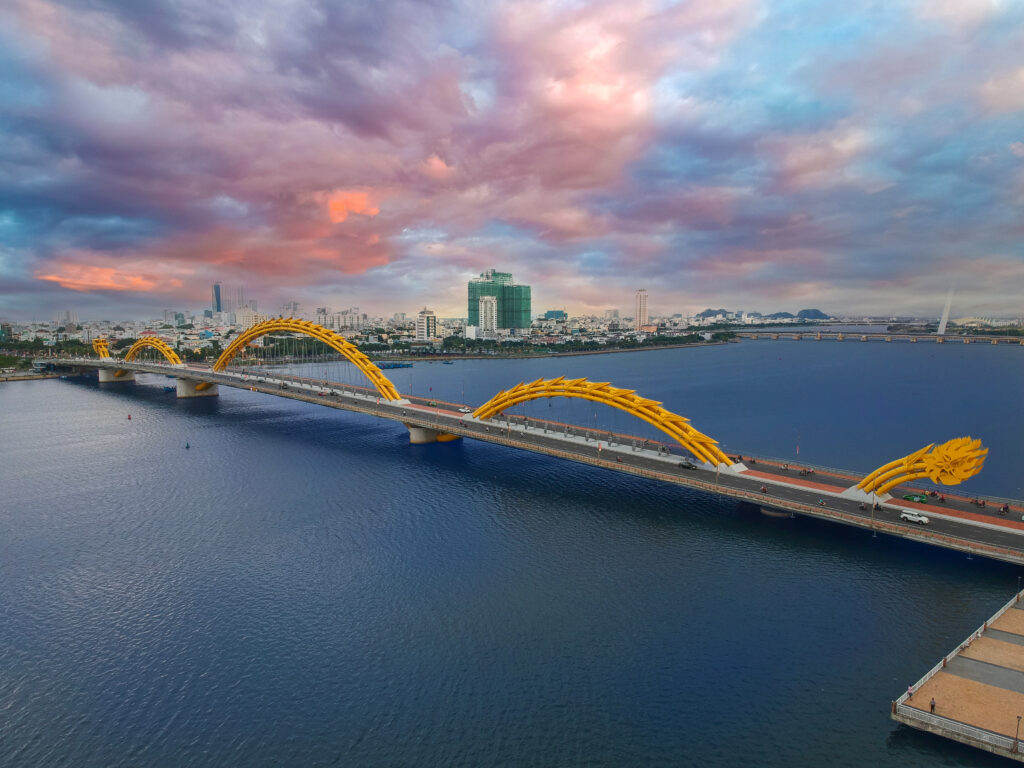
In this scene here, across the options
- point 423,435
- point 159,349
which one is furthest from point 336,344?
point 159,349

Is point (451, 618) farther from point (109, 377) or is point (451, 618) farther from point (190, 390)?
point (109, 377)

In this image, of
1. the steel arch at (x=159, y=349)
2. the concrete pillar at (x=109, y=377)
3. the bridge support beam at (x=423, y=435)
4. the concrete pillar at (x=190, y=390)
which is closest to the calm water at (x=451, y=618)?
the bridge support beam at (x=423, y=435)

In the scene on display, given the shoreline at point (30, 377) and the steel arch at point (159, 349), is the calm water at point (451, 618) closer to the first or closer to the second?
the steel arch at point (159, 349)

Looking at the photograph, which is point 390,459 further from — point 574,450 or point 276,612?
point 276,612

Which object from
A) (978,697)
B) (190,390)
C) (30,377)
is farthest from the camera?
(30,377)

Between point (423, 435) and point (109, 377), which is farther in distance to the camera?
point (109, 377)

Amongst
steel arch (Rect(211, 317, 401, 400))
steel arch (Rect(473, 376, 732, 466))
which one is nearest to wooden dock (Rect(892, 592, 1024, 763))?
steel arch (Rect(473, 376, 732, 466))
